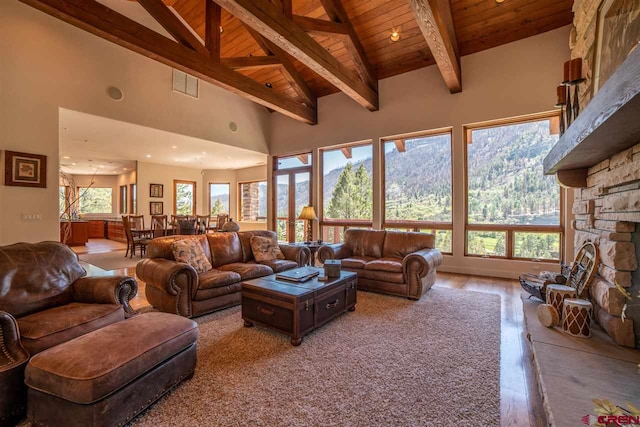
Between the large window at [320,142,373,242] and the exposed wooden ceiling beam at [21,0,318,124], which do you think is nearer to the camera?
the exposed wooden ceiling beam at [21,0,318,124]

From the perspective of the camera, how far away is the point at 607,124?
136 centimetres

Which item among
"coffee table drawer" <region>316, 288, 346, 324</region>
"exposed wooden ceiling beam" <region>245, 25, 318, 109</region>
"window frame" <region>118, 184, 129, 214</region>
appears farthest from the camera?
"window frame" <region>118, 184, 129, 214</region>

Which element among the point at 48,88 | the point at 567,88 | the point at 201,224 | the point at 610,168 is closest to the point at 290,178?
the point at 201,224

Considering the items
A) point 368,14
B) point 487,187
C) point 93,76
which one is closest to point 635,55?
point 487,187

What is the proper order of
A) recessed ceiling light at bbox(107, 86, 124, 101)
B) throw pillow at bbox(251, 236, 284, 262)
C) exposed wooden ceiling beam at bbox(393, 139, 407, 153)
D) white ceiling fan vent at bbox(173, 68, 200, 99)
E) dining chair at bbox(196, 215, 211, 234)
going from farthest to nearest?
dining chair at bbox(196, 215, 211, 234)
exposed wooden ceiling beam at bbox(393, 139, 407, 153)
white ceiling fan vent at bbox(173, 68, 200, 99)
recessed ceiling light at bbox(107, 86, 124, 101)
throw pillow at bbox(251, 236, 284, 262)

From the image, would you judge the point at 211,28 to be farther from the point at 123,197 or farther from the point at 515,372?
the point at 123,197

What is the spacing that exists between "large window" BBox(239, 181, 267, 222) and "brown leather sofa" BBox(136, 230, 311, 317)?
6113 millimetres

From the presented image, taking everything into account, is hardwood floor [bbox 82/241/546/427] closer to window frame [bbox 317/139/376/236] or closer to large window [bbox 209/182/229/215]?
window frame [bbox 317/139/376/236]

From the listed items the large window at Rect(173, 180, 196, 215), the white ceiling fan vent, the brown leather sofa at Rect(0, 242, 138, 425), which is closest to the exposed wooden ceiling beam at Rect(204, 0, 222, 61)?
the white ceiling fan vent

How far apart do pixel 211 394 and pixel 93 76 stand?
5.28m

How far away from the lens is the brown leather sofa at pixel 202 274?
2.89 meters

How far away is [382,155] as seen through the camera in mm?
5961

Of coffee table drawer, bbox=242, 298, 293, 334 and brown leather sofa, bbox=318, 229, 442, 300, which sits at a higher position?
brown leather sofa, bbox=318, 229, 442, 300

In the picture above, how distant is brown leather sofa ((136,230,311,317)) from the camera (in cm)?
289
